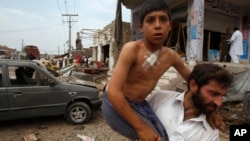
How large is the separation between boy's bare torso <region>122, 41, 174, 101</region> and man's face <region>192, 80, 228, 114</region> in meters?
0.38

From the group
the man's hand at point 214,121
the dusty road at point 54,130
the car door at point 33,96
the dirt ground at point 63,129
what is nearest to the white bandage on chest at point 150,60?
the man's hand at point 214,121

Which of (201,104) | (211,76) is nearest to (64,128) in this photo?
(201,104)

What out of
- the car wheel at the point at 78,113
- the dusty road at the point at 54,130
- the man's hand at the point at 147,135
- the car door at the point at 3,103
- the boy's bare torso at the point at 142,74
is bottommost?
the dusty road at the point at 54,130

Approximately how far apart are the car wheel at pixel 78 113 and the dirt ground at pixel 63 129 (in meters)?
0.16

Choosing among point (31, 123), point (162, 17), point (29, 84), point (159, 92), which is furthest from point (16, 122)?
point (162, 17)

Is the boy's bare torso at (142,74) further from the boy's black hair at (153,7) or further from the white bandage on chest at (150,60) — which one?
the boy's black hair at (153,7)

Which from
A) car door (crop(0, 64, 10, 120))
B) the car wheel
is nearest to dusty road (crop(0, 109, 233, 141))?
the car wheel

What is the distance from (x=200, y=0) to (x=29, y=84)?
6.32 m

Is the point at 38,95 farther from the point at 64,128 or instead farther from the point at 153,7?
the point at 153,7

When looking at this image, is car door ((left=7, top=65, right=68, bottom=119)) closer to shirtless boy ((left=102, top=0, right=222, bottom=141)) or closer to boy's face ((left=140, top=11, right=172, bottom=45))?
shirtless boy ((left=102, top=0, right=222, bottom=141))

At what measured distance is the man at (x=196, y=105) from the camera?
1546mm

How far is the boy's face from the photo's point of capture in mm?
1637

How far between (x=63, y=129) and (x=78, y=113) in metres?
0.60

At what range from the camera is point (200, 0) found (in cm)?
889
